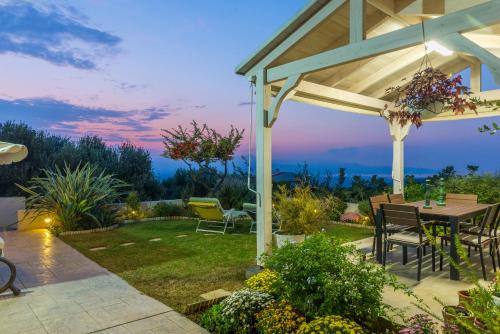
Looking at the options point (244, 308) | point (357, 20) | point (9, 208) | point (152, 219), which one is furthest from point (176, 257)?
point (9, 208)

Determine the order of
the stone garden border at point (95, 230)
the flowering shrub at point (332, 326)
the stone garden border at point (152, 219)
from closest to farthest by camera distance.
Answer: the flowering shrub at point (332, 326) < the stone garden border at point (95, 230) < the stone garden border at point (152, 219)

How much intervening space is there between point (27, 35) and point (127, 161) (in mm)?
7406

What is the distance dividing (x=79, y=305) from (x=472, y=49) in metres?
4.24

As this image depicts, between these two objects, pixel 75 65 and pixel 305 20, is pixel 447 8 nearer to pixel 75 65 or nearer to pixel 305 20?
pixel 305 20

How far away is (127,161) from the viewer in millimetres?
13305

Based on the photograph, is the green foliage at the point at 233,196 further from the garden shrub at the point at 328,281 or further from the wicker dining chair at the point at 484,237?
the garden shrub at the point at 328,281

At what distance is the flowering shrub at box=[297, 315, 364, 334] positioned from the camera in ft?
7.39

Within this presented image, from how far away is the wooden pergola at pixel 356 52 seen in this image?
2.97 m

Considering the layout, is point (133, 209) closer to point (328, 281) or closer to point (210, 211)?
point (210, 211)

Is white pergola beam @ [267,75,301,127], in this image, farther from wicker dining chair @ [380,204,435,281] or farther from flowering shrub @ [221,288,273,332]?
flowering shrub @ [221,288,273,332]

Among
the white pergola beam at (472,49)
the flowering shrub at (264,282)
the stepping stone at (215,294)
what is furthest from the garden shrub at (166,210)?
the white pergola beam at (472,49)

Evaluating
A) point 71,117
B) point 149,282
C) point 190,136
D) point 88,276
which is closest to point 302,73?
point 149,282

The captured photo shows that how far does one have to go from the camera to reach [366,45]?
346 centimetres

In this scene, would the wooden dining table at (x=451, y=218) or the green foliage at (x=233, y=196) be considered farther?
the green foliage at (x=233, y=196)
